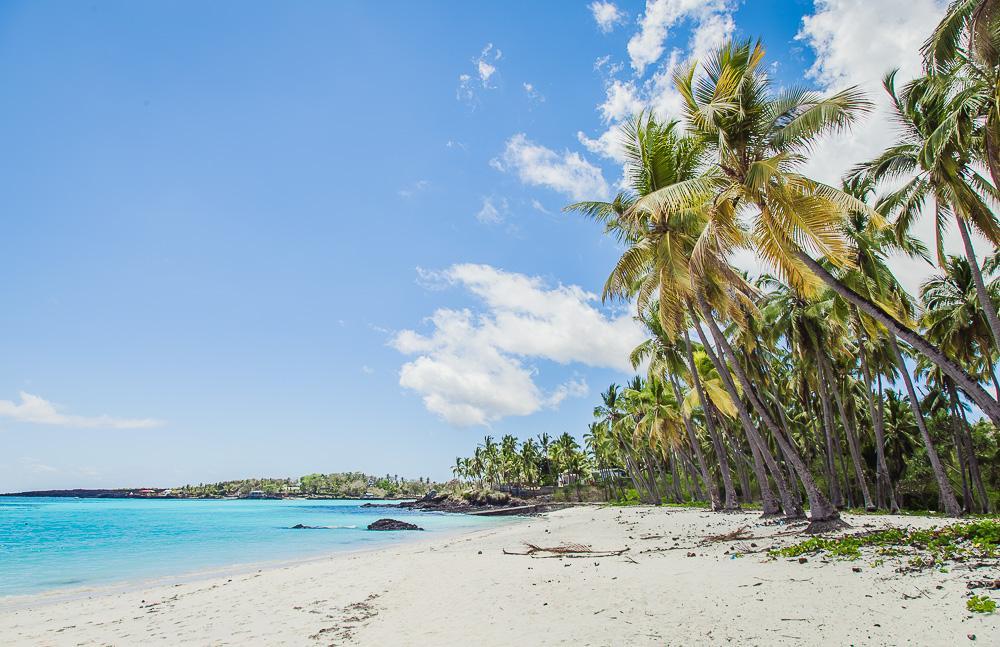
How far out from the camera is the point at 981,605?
4.64 m

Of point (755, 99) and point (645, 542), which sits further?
point (645, 542)

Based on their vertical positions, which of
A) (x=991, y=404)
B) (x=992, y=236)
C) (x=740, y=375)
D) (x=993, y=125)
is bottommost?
(x=991, y=404)

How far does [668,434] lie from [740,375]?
20822 mm

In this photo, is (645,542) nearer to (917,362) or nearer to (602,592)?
(602,592)

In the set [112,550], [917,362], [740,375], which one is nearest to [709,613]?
[740,375]

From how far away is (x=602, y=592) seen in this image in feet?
23.3

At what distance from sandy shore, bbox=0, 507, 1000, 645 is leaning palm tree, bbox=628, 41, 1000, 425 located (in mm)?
5241

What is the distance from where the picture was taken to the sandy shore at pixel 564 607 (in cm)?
489

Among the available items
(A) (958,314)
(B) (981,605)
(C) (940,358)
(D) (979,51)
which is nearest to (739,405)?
(C) (940,358)

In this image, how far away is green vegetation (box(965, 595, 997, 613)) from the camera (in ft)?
15.0

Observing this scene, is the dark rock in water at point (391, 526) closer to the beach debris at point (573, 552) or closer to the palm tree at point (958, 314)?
the beach debris at point (573, 552)

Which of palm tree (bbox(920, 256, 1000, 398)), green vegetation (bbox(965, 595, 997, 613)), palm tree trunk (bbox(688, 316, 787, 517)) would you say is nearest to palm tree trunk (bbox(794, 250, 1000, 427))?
palm tree trunk (bbox(688, 316, 787, 517))

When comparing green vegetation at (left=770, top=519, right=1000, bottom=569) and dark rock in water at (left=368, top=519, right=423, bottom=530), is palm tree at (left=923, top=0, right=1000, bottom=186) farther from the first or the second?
dark rock in water at (left=368, top=519, right=423, bottom=530)

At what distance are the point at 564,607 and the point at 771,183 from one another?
870 centimetres
